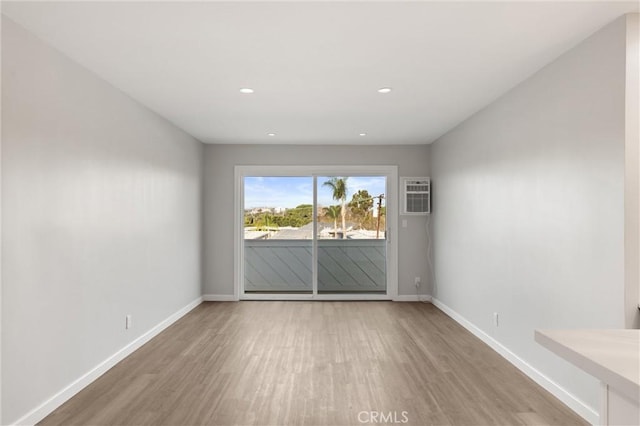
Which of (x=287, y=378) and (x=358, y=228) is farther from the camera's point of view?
(x=358, y=228)

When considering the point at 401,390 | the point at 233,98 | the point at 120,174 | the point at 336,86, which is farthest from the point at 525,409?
Result: the point at 120,174

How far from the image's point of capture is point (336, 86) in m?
3.46

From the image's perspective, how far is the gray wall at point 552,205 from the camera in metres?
2.36

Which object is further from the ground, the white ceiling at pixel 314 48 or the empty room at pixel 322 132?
the white ceiling at pixel 314 48

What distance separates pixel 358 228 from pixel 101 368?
4059 mm

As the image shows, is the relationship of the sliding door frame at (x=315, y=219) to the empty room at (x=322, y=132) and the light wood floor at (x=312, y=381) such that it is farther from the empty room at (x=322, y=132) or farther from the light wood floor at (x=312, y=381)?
the light wood floor at (x=312, y=381)

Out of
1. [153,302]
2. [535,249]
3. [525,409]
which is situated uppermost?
[535,249]

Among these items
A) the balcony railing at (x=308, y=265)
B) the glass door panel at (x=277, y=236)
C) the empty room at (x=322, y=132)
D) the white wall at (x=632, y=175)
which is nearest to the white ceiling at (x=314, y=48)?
the empty room at (x=322, y=132)

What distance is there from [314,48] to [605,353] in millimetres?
2344

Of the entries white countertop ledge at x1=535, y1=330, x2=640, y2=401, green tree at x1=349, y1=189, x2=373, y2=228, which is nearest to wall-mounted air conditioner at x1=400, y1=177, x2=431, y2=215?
green tree at x1=349, y1=189, x2=373, y2=228

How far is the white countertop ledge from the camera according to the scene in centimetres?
86

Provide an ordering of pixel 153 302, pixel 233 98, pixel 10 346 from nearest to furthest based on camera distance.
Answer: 1. pixel 10 346
2. pixel 233 98
3. pixel 153 302

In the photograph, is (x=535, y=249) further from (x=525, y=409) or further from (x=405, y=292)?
(x=405, y=292)

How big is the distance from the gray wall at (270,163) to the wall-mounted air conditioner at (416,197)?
0.24 m
